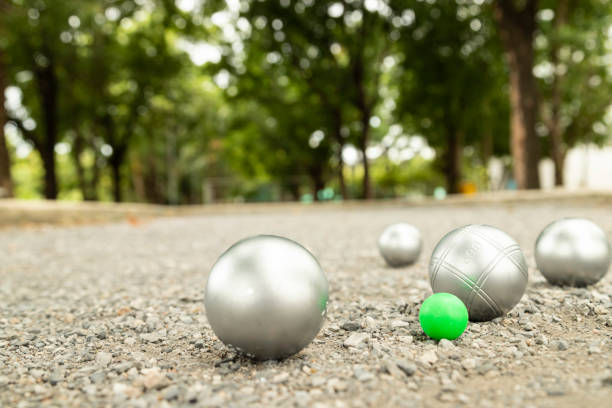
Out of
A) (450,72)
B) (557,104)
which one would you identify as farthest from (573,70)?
(450,72)

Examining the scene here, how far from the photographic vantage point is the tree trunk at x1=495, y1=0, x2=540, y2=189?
49.4 ft

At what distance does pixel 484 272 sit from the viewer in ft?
11.2

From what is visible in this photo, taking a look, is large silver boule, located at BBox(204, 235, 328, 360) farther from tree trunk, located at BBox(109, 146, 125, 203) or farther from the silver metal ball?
tree trunk, located at BBox(109, 146, 125, 203)

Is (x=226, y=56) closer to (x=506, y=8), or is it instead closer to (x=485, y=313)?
(x=506, y=8)

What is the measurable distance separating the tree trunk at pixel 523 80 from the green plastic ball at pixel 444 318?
44.6 ft

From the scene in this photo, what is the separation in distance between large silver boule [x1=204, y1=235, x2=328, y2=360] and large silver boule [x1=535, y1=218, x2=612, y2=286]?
2482 millimetres

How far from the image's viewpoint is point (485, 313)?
136 inches

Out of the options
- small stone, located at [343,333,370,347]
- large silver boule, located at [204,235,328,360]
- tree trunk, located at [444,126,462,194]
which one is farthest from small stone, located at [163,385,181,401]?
tree trunk, located at [444,126,462,194]

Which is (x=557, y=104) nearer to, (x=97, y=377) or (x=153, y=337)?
(x=153, y=337)

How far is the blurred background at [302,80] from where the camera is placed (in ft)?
52.2

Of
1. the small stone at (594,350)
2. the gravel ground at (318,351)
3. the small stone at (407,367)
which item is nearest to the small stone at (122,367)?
the gravel ground at (318,351)

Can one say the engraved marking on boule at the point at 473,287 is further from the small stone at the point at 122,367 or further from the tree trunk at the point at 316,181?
the tree trunk at the point at 316,181

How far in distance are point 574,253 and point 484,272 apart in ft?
4.37

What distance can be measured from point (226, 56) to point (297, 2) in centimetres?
432
